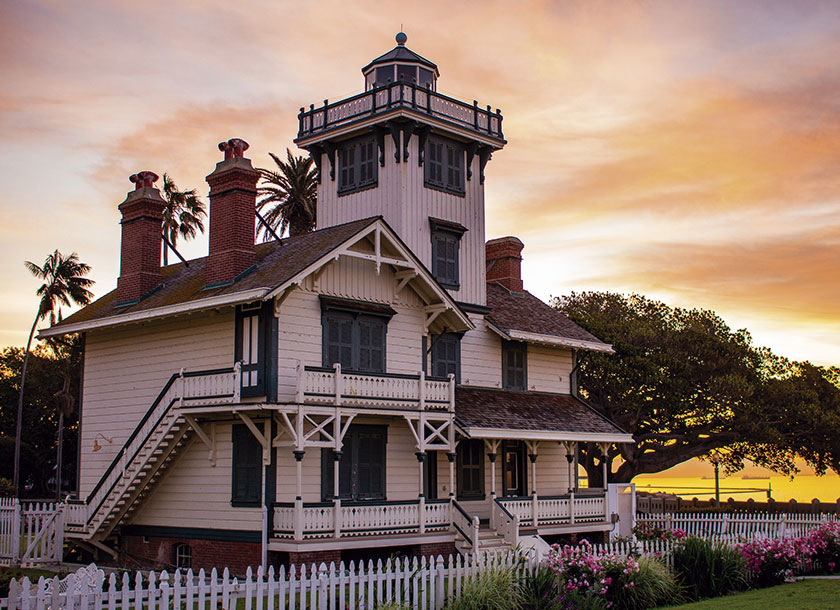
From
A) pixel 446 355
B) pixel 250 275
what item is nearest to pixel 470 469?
pixel 446 355

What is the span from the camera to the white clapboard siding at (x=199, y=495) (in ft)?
81.8

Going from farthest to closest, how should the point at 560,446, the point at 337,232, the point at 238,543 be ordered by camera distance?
the point at 560,446 < the point at 337,232 < the point at 238,543

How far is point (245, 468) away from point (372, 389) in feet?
12.2

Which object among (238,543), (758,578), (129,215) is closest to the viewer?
(758,578)

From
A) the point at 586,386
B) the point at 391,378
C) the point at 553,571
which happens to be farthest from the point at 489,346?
the point at 586,386

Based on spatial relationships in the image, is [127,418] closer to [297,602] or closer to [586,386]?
[297,602]

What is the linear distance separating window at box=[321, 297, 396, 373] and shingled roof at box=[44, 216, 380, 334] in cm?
146

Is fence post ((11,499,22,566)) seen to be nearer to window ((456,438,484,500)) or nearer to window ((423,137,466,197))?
window ((456,438,484,500))

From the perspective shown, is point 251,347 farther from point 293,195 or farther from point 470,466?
point 293,195

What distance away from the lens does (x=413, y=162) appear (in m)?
30.9

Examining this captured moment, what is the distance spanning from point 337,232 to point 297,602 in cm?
1255

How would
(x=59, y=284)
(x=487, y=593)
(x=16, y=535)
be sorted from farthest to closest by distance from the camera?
(x=59, y=284)
(x=16, y=535)
(x=487, y=593)

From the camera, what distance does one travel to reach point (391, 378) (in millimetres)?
25547

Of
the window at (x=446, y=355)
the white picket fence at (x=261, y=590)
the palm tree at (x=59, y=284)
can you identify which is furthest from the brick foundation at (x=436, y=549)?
the palm tree at (x=59, y=284)
